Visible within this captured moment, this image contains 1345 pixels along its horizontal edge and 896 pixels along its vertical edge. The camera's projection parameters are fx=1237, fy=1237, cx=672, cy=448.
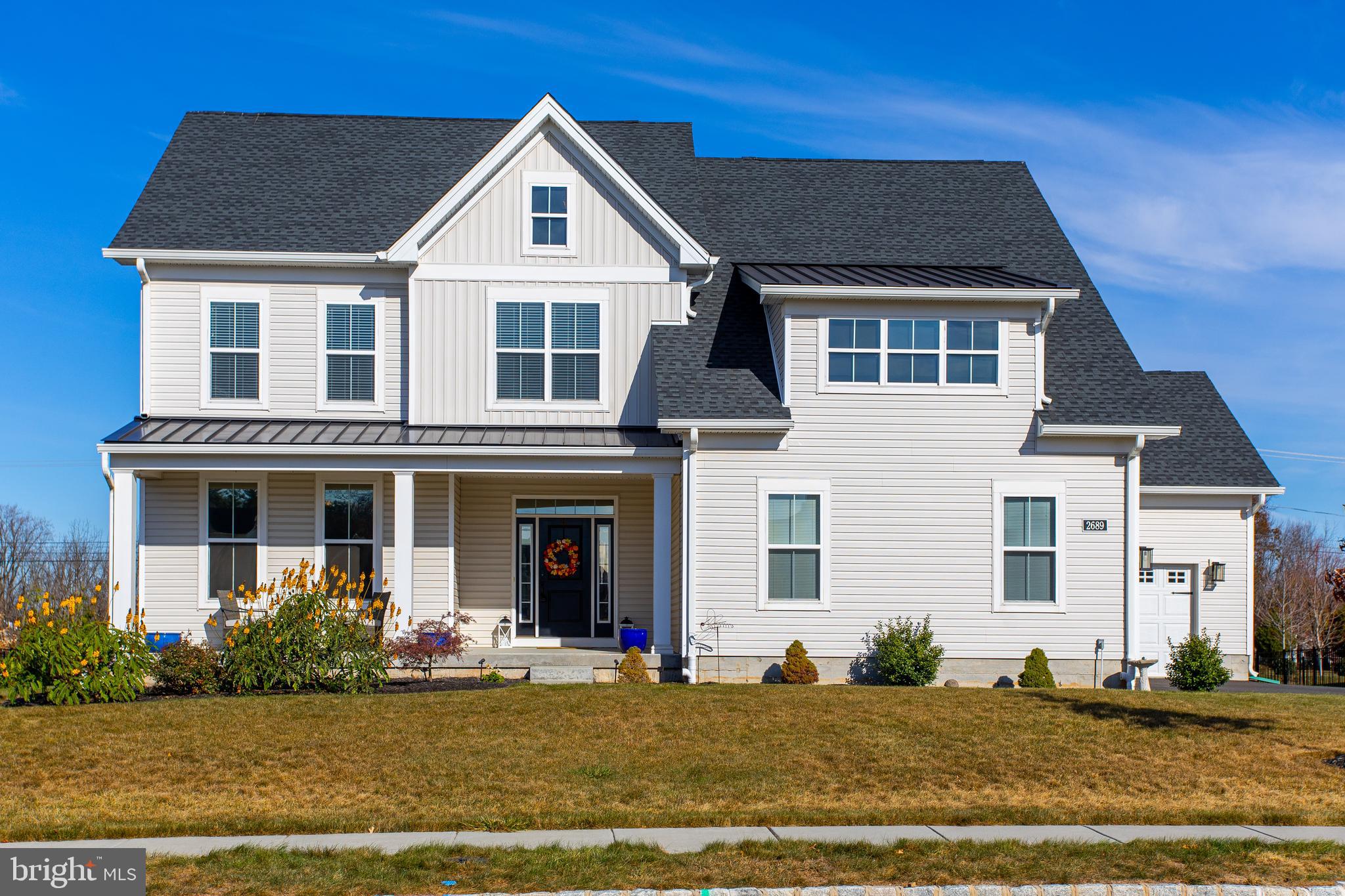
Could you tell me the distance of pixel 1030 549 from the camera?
1922 cm

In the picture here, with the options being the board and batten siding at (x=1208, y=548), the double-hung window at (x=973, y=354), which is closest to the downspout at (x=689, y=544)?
the double-hung window at (x=973, y=354)

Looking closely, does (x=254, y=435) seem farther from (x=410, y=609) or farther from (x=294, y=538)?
(x=410, y=609)

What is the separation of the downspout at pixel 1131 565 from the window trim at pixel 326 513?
39.3ft

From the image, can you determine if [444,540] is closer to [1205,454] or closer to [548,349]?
[548,349]

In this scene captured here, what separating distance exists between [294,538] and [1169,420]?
46.7 ft

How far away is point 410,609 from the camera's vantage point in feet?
63.0

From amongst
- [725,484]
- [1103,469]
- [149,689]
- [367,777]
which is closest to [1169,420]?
[1103,469]

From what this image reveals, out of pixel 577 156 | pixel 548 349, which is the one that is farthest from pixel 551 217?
pixel 548 349

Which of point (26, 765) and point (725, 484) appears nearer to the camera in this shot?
point (26, 765)

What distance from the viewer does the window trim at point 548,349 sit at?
67.9ft

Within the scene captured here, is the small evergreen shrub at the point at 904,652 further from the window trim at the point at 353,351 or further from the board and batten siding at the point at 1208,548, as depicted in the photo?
the window trim at the point at 353,351

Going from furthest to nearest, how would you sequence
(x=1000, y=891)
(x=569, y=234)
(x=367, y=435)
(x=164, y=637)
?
(x=569, y=234), (x=367, y=435), (x=164, y=637), (x=1000, y=891)

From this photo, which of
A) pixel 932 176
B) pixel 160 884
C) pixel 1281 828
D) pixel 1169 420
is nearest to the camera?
pixel 160 884

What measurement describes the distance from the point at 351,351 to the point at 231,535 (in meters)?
3.65
